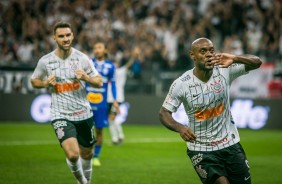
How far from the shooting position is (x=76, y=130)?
10.1 meters

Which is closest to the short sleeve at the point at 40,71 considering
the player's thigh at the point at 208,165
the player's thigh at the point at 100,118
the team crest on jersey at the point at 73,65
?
the team crest on jersey at the point at 73,65

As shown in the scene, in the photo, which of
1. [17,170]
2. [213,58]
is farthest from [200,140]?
[17,170]

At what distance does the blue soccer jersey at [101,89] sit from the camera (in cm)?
1434

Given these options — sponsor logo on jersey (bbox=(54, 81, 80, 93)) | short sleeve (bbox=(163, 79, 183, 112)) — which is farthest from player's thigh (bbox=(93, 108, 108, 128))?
short sleeve (bbox=(163, 79, 183, 112))

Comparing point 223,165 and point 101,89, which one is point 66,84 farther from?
point 101,89

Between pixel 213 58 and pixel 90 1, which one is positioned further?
pixel 90 1

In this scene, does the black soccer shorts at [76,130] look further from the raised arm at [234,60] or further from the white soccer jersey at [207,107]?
the raised arm at [234,60]

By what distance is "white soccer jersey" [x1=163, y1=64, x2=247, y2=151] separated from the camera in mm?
7922

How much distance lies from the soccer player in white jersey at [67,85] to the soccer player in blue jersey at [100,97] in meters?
3.82

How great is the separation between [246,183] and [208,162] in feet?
1.68

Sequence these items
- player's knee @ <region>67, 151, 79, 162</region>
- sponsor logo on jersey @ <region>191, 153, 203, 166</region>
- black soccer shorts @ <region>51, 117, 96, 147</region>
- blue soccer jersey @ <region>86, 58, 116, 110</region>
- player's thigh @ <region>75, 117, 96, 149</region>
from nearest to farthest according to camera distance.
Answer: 1. sponsor logo on jersey @ <region>191, 153, 203, 166</region>
2. player's knee @ <region>67, 151, 79, 162</region>
3. black soccer shorts @ <region>51, 117, 96, 147</region>
4. player's thigh @ <region>75, 117, 96, 149</region>
5. blue soccer jersey @ <region>86, 58, 116, 110</region>

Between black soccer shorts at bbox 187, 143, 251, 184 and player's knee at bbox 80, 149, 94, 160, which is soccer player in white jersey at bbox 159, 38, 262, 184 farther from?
player's knee at bbox 80, 149, 94, 160

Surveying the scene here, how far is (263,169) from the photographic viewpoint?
44.9ft

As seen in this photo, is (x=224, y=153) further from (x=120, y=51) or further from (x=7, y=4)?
(x=7, y=4)
